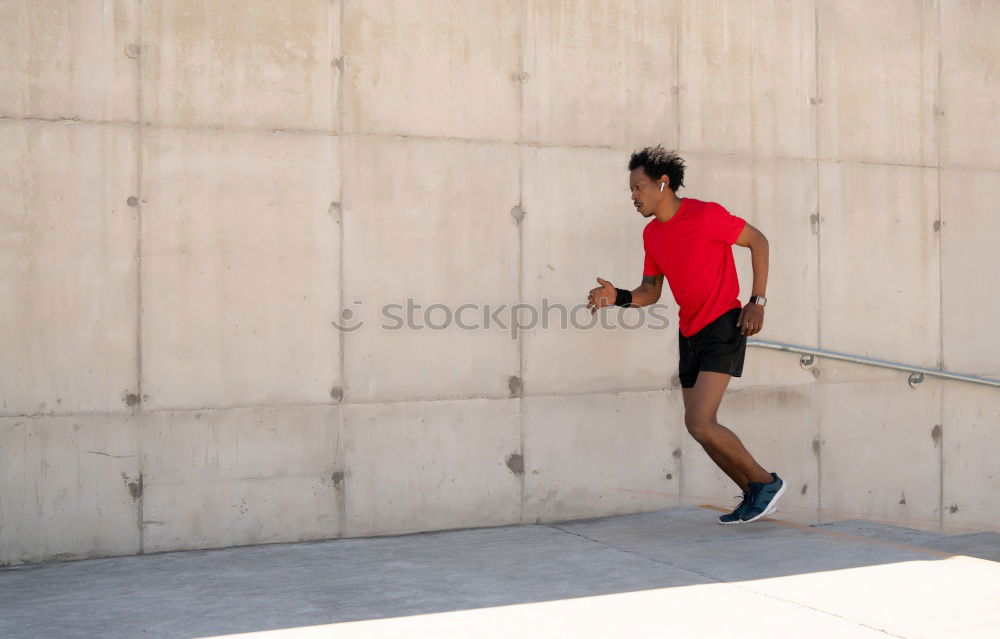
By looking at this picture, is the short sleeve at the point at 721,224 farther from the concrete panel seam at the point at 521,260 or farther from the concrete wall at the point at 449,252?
the concrete panel seam at the point at 521,260

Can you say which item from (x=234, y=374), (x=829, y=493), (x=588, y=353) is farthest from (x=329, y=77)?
(x=829, y=493)

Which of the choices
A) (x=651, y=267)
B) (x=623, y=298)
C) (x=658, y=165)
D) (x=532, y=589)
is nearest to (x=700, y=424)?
(x=623, y=298)

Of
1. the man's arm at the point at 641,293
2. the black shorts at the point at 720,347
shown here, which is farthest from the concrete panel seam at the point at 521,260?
the black shorts at the point at 720,347

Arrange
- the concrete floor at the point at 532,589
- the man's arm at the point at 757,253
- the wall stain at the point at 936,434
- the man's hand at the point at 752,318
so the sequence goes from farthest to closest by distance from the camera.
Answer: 1. the wall stain at the point at 936,434
2. the man's arm at the point at 757,253
3. the man's hand at the point at 752,318
4. the concrete floor at the point at 532,589

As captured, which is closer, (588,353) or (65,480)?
(65,480)

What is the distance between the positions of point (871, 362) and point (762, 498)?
1693 millimetres

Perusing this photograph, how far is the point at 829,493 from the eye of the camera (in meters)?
6.23

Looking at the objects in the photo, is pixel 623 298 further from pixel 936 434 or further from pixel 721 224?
pixel 936 434

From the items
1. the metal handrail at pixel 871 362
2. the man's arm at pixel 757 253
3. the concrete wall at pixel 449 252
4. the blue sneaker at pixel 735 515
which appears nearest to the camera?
the concrete wall at pixel 449 252

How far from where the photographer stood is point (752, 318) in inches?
189

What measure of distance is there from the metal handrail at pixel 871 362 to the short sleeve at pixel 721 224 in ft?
3.99

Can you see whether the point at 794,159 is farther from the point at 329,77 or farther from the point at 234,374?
the point at 234,374

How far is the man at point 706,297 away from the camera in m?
4.86

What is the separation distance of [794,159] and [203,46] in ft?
11.0
